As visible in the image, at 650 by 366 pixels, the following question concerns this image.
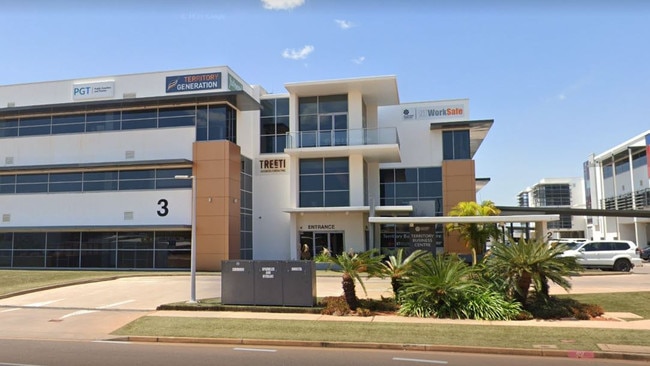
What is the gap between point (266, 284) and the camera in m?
15.3

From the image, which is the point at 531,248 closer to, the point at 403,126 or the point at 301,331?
the point at 301,331

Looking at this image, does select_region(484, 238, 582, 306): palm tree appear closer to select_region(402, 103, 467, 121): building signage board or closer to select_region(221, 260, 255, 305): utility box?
select_region(221, 260, 255, 305): utility box

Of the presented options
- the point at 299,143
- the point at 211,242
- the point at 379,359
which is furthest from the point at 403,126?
the point at 379,359

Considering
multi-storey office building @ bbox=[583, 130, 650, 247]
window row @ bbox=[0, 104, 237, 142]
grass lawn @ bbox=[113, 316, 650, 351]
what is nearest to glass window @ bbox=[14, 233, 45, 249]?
window row @ bbox=[0, 104, 237, 142]

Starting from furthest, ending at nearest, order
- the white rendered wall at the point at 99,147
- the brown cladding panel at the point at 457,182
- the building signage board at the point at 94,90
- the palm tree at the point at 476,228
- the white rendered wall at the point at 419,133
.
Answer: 1. the white rendered wall at the point at 419,133
2. the brown cladding panel at the point at 457,182
3. the building signage board at the point at 94,90
4. the white rendered wall at the point at 99,147
5. the palm tree at the point at 476,228

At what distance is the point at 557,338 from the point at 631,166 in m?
49.6

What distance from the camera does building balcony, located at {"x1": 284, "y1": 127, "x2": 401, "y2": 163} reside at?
29812mm

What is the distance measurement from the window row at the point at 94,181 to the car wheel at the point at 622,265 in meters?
24.5

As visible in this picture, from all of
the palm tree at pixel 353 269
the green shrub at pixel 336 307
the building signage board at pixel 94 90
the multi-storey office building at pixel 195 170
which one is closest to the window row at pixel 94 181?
the multi-storey office building at pixel 195 170

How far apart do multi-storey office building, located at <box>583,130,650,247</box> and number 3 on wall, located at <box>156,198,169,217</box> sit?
43.6 metres

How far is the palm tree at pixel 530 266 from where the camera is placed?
13.8 meters

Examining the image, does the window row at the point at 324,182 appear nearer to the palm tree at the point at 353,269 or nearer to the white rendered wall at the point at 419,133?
the white rendered wall at the point at 419,133

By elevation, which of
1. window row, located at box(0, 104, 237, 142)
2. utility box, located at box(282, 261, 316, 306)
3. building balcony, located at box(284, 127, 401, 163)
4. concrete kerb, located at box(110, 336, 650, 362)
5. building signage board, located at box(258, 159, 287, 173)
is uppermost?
window row, located at box(0, 104, 237, 142)

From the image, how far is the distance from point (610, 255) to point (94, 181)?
30.4 m
